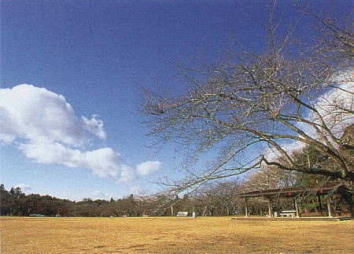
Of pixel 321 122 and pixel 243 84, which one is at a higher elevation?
pixel 243 84

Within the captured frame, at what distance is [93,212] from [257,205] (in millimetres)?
29877

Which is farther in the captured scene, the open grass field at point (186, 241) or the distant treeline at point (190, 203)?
the open grass field at point (186, 241)

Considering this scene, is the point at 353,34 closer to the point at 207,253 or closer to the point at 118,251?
the point at 207,253

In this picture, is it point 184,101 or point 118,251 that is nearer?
point 184,101

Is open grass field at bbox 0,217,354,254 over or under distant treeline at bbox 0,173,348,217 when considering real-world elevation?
under

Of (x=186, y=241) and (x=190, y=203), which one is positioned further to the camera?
(x=186, y=241)

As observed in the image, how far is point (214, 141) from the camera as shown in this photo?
4.70 m

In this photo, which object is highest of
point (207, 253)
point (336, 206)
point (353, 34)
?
point (353, 34)

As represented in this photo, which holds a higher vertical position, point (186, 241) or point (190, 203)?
point (190, 203)

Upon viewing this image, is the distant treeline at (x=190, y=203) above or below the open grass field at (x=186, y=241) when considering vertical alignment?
above

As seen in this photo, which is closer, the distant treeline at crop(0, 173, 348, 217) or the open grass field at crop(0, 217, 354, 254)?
the distant treeline at crop(0, 173, 348, 217)

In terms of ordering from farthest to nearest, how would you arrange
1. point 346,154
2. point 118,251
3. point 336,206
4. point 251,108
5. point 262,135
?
point 336,206
point 118,251
point 346,154
point 262,135
point 251,108

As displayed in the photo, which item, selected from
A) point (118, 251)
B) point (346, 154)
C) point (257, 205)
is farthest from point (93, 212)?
point (346, 154)

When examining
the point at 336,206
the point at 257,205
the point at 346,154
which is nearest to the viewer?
the point at 346,154
